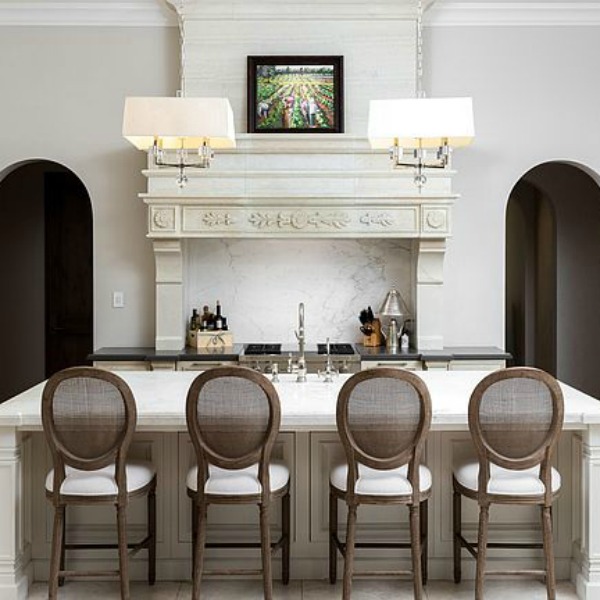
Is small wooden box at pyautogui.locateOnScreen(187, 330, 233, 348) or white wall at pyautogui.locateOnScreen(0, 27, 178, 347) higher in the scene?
white wall at pyautogui.locateOnScreen(0, 27, 178, 347)

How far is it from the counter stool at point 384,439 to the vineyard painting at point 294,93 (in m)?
2.73

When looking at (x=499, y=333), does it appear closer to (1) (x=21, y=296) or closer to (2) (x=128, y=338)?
(2) (x=128, y=338)

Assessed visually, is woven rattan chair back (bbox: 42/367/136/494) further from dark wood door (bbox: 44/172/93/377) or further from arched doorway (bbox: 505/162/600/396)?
arched doorway (bbox: 505/162/600/396)

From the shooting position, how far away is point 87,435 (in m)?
3.13

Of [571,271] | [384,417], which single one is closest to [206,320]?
[384,417]

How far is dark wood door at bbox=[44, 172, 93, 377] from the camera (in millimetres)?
7145

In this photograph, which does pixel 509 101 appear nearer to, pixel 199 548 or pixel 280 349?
pixel 280 349

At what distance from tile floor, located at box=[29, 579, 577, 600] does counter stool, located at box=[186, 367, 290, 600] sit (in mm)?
348

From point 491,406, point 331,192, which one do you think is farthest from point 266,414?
point 331,192

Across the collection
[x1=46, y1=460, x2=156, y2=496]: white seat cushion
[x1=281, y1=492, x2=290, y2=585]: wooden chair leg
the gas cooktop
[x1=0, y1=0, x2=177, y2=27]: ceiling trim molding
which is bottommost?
[x1=281, y1=492, x2=290, y2=585]: wooden chair leg

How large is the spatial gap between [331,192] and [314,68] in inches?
33.6

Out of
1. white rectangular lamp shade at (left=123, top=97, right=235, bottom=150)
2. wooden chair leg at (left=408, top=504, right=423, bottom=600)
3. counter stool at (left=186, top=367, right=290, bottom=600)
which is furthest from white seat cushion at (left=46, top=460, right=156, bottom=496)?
white rectangular lamp shade at (left=123, top=97, right=235, bottom=150)

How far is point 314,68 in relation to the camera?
5422 millimetres

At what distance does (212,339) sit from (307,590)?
2223mm
